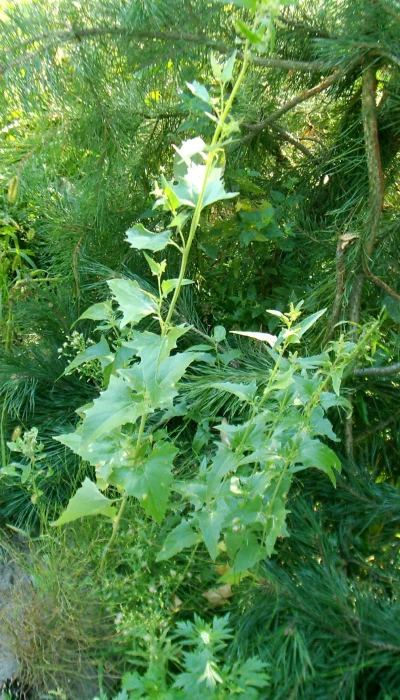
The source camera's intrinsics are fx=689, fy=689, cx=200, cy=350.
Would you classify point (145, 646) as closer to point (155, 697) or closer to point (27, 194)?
point (155, 697)

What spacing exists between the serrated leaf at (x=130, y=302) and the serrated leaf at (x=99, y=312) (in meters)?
0.22

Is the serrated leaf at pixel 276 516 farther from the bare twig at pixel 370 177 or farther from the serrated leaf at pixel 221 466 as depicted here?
the bare twig at pixel 370 177

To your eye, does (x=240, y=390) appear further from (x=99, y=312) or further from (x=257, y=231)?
(x=257, y=231)

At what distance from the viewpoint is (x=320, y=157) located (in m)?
1.40

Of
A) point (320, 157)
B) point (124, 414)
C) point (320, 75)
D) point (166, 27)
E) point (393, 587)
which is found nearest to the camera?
point (124, 414)

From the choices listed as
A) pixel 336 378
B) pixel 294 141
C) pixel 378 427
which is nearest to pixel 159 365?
pixel 336 378

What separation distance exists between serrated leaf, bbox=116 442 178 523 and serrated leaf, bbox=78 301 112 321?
0.27 metres

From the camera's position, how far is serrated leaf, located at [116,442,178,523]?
0.88 m

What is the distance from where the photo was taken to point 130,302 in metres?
0.85

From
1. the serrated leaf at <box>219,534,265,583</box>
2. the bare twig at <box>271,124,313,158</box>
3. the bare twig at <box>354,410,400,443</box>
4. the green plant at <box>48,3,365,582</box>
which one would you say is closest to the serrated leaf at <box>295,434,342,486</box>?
Answer: the green plant at <box>48,3,365,582</box>

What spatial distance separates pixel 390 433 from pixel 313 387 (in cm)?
46

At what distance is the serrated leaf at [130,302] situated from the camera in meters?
0.83

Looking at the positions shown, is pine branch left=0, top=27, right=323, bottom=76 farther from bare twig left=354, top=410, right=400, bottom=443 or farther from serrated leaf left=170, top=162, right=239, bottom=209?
bare twig left=354, top=410, right=400, bottom=443

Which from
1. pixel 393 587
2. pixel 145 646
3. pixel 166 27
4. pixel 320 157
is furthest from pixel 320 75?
pixel 145 646
